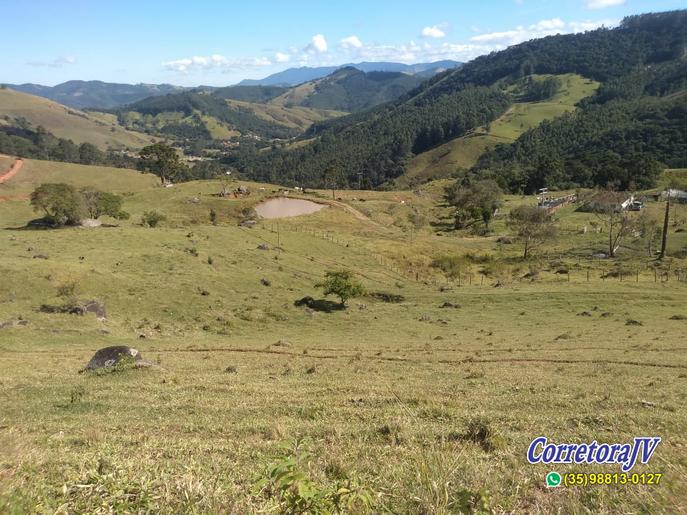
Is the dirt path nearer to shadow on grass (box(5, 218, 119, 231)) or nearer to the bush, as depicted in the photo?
shadow on grass (box(5, 218, 119, 231))

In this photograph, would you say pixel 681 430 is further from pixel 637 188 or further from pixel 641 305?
pixel 637 188

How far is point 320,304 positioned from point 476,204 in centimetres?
7302

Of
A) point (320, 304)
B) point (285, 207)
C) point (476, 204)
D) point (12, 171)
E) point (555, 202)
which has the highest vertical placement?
point (12, 171)

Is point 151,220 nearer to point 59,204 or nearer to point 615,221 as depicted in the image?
point 59,204

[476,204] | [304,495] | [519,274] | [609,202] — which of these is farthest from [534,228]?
[304,495]

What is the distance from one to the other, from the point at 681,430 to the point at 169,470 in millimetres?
10819

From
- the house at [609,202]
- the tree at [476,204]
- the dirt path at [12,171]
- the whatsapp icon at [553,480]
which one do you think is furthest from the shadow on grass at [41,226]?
the house at [609,202]

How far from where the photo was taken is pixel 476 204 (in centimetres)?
10850

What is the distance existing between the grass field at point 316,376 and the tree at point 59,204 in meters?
3.84

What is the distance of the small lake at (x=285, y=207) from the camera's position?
99.8 m

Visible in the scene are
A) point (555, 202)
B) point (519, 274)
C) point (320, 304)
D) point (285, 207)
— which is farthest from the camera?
point (555, 202)

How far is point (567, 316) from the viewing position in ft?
137

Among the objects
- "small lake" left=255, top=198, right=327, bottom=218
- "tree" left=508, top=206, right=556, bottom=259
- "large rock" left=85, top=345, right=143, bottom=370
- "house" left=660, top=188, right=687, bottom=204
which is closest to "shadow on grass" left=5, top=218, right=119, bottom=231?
"small lake" left=255, top=198, right=327, bottom=218

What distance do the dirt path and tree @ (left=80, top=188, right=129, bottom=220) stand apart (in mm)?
53302
